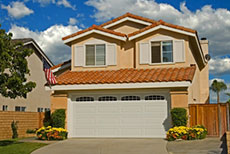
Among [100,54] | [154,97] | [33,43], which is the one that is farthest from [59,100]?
[33,43]

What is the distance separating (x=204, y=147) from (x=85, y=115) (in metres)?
7.06

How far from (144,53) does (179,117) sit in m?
5.25

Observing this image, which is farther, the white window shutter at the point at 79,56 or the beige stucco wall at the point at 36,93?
the beige stucco wall at the point at 36,93

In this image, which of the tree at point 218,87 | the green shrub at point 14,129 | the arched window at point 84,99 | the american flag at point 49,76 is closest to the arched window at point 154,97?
the arched window at point 84,99

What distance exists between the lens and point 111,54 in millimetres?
20422

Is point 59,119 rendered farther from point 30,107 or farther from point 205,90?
point 205,90

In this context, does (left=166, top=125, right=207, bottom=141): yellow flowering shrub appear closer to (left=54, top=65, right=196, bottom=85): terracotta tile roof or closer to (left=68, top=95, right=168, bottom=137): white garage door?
(left=68, top=95, right=168, bottom=137): white garage door

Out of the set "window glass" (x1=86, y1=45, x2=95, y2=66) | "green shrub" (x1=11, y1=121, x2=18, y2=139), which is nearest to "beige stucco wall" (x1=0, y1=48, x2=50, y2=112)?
"green shrub" (x1=11, y1=121, x2=18, y2=139)

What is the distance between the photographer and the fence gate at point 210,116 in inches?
661

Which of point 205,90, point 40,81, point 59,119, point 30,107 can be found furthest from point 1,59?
point 205,90

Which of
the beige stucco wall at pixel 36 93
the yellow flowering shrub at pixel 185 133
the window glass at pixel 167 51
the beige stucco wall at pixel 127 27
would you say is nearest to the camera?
the yellow flowering shrub at pixel 185 133

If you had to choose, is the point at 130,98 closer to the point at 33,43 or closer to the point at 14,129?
the point at 14,129

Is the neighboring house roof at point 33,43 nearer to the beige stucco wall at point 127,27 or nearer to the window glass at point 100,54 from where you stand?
the window glass at point 100,54

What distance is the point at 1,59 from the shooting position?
44.8 ft
